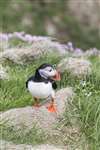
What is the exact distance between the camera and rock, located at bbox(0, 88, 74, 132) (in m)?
7.49

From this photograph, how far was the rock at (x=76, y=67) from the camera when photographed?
9.06 metres

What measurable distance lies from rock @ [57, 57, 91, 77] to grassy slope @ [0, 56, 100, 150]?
3.4 inches

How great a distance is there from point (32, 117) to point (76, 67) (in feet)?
5.84

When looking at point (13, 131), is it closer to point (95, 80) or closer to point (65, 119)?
point (65, 119)

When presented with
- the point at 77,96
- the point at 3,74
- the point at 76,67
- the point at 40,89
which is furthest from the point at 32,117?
the point at 76,67

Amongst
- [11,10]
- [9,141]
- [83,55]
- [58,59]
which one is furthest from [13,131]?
[11,10]

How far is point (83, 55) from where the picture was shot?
11.5 metres

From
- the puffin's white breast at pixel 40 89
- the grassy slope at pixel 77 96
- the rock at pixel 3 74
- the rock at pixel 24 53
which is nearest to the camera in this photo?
the puffin's white breast at pixel 40 89

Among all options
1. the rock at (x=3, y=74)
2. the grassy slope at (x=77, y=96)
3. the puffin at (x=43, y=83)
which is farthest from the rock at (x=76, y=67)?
the puffin at (x=43, y=83)

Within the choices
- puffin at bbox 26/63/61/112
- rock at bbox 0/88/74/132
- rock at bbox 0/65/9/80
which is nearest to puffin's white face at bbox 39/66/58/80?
puffin at bbox 26/63/61/112

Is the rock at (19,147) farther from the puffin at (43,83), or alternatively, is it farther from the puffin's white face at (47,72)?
the puffin's white face at (47,72)

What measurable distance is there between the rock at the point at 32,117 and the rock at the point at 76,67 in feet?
3.86

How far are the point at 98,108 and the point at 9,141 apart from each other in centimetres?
126

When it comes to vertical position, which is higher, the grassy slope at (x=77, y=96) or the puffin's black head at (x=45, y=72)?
the puffin's black head at (x=45, y=72)
